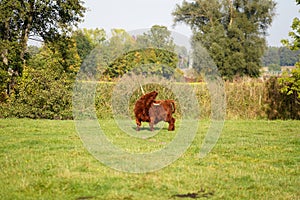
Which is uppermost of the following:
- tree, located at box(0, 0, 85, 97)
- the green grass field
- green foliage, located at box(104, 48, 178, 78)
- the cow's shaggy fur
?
tree, located at box(0, 0, 85, 97)

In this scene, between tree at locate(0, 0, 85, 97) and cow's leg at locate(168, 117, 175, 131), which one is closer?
cow's leg at locate(168, 117, 175, 131)

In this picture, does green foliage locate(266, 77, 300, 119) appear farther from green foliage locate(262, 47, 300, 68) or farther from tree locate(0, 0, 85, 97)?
green foliage locate(262, 47, 300, 68)

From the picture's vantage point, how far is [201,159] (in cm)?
797

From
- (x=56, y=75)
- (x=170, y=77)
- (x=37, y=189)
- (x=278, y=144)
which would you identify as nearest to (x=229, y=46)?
(x=56, y=75)

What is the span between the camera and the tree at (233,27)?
40.5 metres

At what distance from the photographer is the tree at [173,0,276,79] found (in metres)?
40.5

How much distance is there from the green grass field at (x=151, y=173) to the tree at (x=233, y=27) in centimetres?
3039

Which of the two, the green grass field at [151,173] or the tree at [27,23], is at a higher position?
the tree at [27,23]

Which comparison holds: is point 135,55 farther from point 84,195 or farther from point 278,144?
point 84,195

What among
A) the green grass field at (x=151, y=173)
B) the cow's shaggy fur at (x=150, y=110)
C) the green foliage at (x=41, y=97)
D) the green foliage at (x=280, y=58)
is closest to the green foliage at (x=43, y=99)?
the green foliage at (x=41, y=97)

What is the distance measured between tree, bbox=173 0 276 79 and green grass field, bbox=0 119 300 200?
3039cm

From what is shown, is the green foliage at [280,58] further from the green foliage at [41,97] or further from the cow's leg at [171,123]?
the cow's leg at [171,123]

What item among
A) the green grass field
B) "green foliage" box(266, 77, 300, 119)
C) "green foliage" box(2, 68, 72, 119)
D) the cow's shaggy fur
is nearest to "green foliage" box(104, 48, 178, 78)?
the cow's shaggy fur

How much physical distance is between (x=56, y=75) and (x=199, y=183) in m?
12.9
